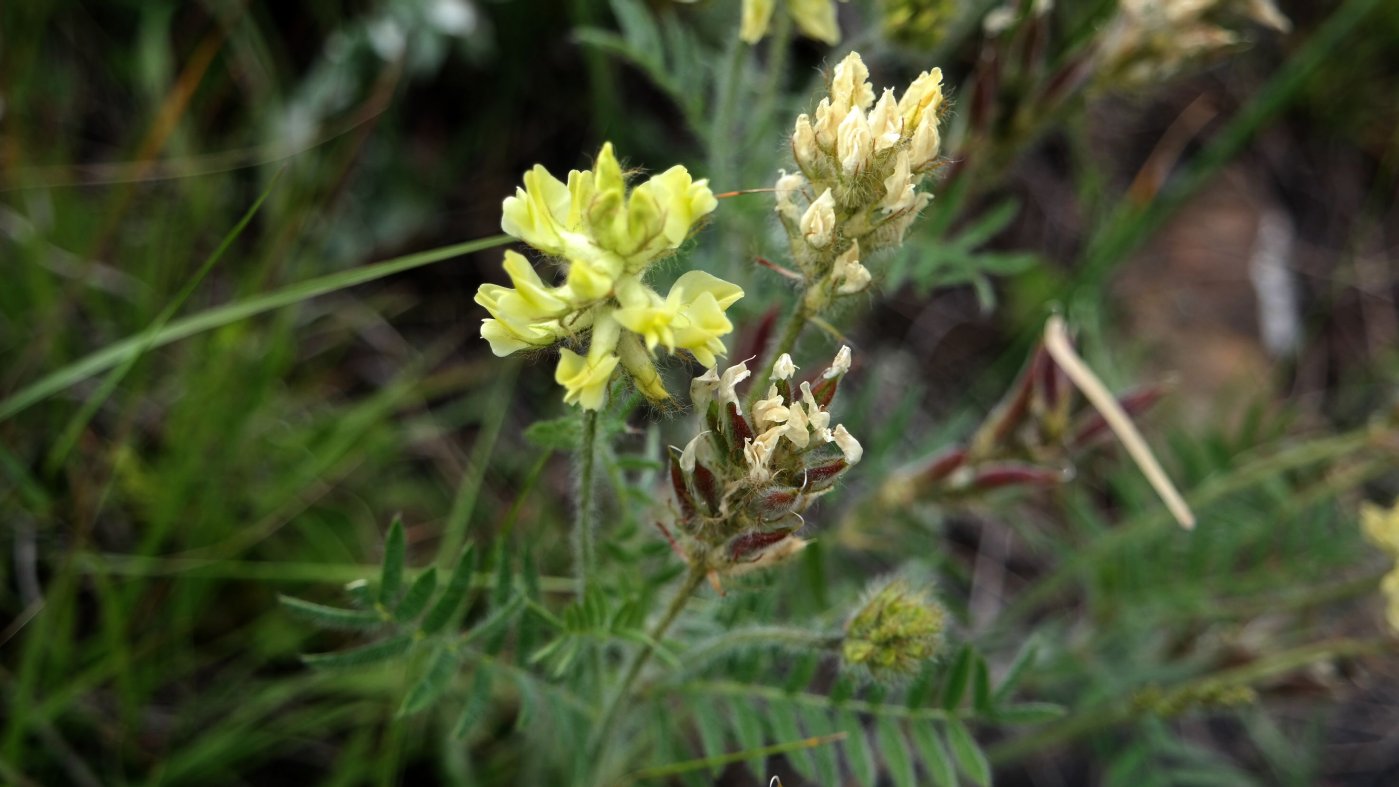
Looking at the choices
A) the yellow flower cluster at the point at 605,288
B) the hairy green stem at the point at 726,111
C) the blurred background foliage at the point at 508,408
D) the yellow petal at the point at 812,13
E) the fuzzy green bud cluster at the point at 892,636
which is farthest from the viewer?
the blurred background foliage at the point at 508,408

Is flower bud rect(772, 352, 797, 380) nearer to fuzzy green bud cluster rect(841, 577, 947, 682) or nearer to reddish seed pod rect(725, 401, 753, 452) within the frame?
reddish seed pod rect(725, 401, 753, 452)

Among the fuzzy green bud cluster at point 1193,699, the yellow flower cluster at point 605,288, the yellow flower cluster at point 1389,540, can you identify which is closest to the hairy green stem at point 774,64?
the yellow flower cluster at point 605,288

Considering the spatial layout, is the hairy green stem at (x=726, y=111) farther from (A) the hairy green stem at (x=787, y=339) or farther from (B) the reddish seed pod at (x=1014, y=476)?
(B) the reddish seed pod at (x=1014, y=476)

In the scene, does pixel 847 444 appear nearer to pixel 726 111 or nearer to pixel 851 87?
pixel 851 87

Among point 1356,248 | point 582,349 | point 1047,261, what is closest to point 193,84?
point 582,349

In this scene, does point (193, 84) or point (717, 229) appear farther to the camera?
point (193, 84)

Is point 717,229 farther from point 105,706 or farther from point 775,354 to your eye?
point 105,706

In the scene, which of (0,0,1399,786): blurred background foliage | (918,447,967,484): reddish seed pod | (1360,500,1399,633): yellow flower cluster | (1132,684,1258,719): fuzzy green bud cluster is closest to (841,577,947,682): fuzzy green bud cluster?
(0,0,1399,786): blurred background foliage

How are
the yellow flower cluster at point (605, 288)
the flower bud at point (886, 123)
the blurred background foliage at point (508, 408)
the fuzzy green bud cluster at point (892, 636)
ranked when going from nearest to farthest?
1. the yellow flower cluster at point (605, 288)
2. the flower bud at point (886, 123)
3. the fuzzy green bud cluster at point (892, 636)
4. the blurred background foliage at point (508, 408)
